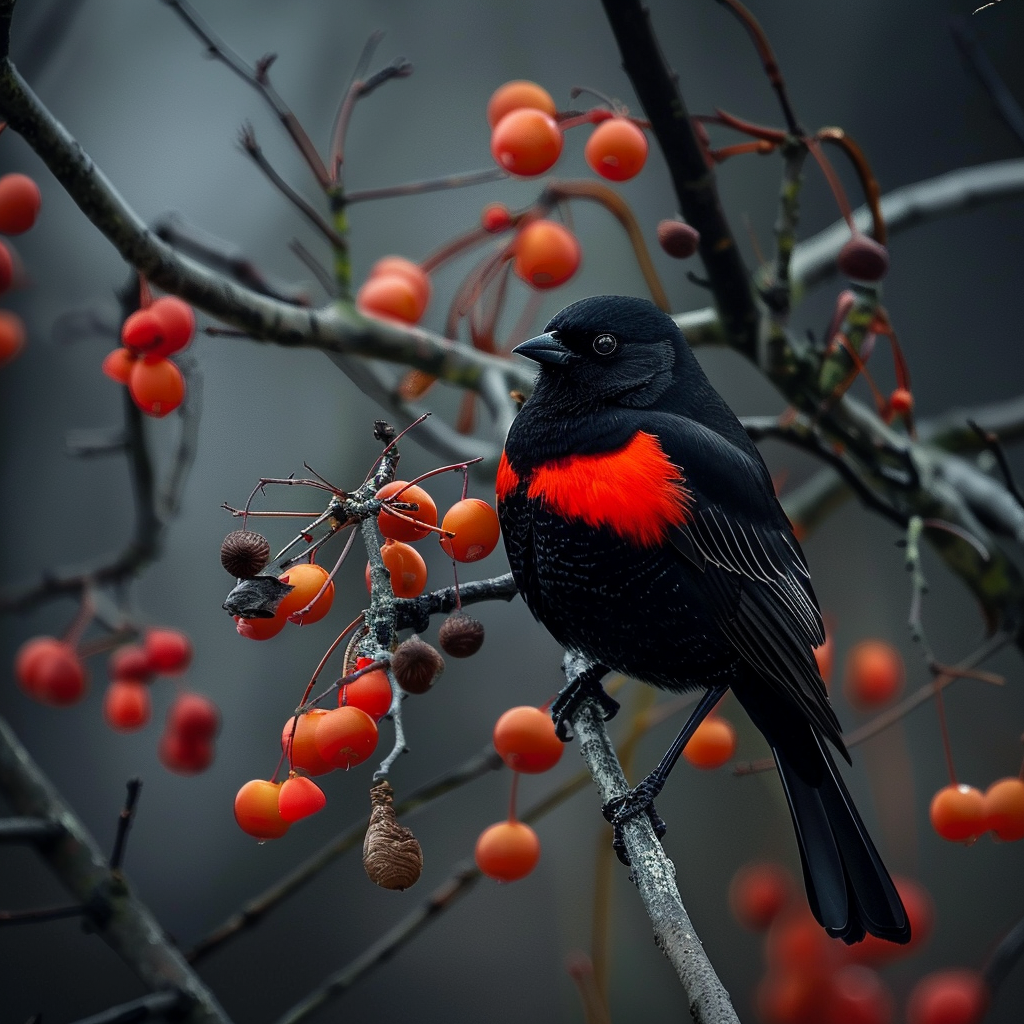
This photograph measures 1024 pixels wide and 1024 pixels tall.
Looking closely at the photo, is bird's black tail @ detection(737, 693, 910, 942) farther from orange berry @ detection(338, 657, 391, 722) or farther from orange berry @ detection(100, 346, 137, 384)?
orange berry @ detection(100, 346, 137, 384)

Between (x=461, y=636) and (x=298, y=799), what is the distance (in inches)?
14.1

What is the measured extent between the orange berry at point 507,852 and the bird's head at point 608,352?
36.7 inches

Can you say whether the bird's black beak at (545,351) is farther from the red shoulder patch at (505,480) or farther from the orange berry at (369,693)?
the orange berry at (369,693)

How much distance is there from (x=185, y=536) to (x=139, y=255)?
9.12ft

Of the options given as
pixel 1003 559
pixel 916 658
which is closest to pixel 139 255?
pixel 1003 559

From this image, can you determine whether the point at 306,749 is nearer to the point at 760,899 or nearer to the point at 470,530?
the point at 470,530

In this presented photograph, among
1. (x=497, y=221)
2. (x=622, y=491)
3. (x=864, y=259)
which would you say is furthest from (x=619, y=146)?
(x=622, y=491)

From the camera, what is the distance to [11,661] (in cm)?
449

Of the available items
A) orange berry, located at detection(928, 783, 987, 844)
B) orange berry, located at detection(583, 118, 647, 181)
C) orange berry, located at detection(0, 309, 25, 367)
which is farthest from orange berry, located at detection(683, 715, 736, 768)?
orange berry, located at detection(0, 309, 25, 367)

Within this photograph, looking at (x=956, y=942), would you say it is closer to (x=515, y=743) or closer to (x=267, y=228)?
(x=515, y=743)

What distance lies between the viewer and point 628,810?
80.1 inches

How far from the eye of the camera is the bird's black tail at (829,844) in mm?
2293

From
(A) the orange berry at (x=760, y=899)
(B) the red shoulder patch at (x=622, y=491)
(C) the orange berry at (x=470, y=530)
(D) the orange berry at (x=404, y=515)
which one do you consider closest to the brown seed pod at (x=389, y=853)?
(D) the orange berry at (x=404, y=515)

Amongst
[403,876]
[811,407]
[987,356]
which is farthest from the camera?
[987,356]
